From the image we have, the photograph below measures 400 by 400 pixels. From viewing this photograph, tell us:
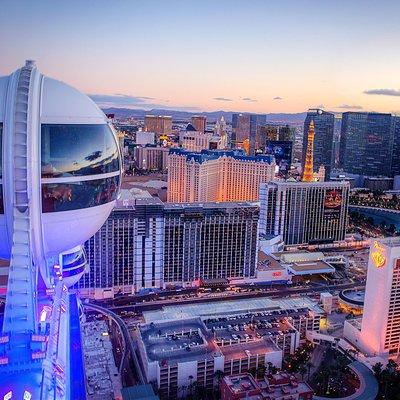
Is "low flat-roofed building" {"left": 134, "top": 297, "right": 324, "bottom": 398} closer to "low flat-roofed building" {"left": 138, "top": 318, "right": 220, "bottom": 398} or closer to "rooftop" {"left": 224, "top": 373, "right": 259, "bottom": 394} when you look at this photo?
"low flat-roofed building" {"left": 138, "top": 318, "right": 220, "bottom": 398}

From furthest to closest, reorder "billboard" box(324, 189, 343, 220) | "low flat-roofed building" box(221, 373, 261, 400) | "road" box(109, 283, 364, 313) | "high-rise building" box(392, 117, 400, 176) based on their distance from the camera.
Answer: "high-rise building" box(392, 117, 400, 176) < "billboard" box(324, 189, 343, 220) < "road" box(109, 283, 364, 313) < "low flat-roofed building" box(221, 373, 261, 400)

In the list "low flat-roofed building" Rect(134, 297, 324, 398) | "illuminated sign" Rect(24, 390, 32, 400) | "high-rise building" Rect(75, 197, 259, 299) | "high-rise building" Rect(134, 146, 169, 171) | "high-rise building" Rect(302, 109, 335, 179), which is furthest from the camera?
"high-rise building" Rect(134, 146, 169, 171)

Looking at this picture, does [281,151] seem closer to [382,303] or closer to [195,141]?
[195,141]

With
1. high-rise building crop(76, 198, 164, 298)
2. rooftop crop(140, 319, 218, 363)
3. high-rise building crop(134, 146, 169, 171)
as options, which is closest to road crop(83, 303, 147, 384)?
rooftop crop(140, 319, 218, 363)

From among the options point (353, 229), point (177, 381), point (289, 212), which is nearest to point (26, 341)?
point (177, 381)

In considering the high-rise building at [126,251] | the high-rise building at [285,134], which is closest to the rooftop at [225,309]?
the high-rise building at [126,251]

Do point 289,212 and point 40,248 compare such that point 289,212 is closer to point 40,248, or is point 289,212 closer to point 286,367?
point 286,367

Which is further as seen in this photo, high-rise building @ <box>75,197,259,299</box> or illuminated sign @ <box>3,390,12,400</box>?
high-rise building @ <box>75,197,259,299</box>
